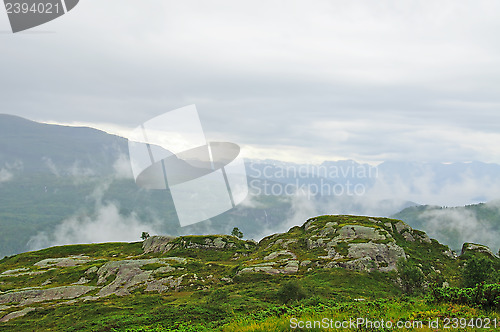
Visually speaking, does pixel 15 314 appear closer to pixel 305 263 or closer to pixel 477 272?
pixel 305 263

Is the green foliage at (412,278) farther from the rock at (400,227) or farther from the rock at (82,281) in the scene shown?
the rock at (82,281)

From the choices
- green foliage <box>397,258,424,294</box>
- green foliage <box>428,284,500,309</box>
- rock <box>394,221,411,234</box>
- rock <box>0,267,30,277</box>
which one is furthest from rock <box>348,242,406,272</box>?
rock <box>0,267,30,277</box>

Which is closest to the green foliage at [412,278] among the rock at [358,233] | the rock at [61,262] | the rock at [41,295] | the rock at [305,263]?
the rock at [305,263]

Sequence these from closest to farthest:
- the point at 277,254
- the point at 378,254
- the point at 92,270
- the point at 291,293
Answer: the point at 291,293 → the point at 378,254 → the point at 277,254 → the point at 92,270

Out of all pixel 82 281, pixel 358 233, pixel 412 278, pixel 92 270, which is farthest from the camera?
pixel 92 270

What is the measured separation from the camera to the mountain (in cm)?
3928

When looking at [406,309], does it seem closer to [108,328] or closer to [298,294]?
[298,294]

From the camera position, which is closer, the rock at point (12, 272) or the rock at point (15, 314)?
Result: the rock at point (15, 314)

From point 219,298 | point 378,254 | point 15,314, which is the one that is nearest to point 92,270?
point 15,314

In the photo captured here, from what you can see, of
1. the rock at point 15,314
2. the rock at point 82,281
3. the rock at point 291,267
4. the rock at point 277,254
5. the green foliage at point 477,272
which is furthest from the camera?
the rock at point 82,281

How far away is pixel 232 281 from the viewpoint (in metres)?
67.6

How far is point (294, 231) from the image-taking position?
113938mm

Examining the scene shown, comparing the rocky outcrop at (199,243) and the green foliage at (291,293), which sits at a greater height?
the green foliage at (291,293)

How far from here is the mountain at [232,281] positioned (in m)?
39.3
